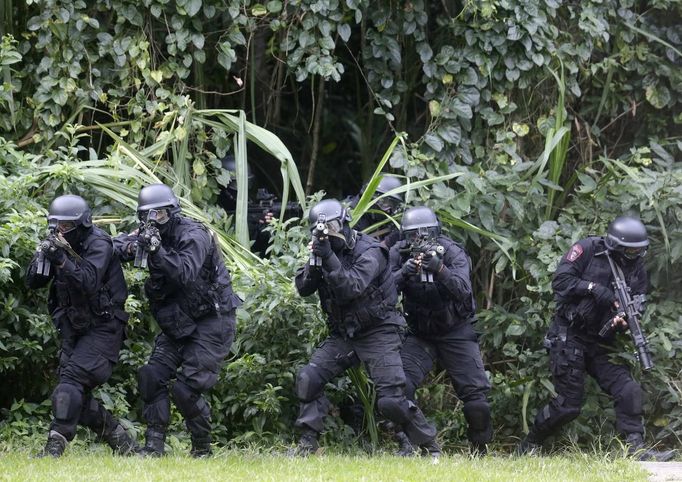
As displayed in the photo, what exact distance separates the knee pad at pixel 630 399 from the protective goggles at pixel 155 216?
346cm

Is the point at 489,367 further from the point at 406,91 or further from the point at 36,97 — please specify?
the point at 36,97

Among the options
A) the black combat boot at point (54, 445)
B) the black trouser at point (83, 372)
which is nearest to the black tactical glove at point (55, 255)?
the black trouser at point (83, 372)

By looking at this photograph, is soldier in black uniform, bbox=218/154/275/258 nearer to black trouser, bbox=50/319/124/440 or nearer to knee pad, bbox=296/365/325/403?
knee pad, bbox=296/365/325/403

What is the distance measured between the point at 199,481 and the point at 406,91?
579cm

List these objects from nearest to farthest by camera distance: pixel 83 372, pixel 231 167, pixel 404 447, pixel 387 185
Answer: pixel 83 372 < pixel 404 447 < pixel 387 185 < pixel 231 167

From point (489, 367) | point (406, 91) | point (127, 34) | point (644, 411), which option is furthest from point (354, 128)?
point (644, 411)

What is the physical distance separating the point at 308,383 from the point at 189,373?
2.60ft

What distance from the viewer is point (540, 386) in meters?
8.80

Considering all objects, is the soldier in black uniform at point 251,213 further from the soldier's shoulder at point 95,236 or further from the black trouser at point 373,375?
the soldier's shoulder at point 95,236

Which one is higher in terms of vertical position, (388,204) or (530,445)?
(388,204)

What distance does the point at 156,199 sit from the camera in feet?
22.7

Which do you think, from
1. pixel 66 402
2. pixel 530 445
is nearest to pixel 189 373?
pixel 66 402

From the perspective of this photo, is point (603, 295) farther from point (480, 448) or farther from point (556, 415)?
point (480, 448)

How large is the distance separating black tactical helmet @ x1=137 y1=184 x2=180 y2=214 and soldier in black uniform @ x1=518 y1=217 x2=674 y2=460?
9.36 feet
